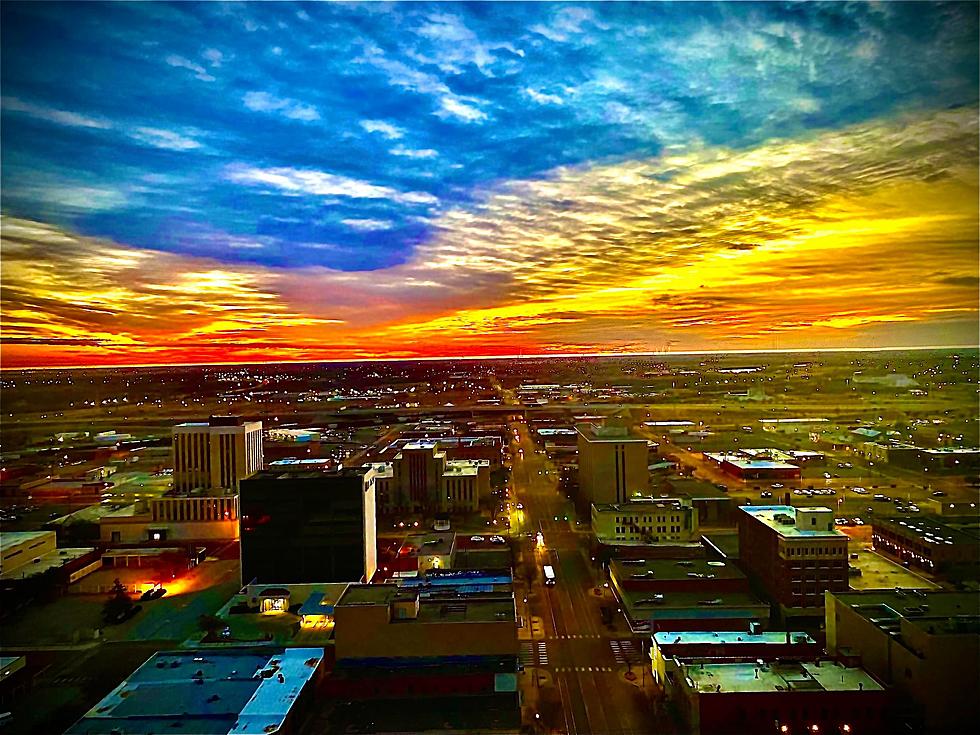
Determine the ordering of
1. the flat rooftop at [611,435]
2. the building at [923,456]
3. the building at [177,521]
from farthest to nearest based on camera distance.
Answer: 1. the flat rooftop at [611,435]
2. the building at [923,456]
3. the building at [177,521]

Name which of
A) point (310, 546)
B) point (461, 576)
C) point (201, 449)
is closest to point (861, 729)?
point (461, 576)

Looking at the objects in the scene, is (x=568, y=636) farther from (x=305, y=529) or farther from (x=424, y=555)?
(x=305, y=529)

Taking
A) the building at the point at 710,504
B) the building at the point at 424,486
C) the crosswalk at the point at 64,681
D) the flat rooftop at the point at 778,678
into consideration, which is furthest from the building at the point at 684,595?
the crosswalk at the point at 64,681

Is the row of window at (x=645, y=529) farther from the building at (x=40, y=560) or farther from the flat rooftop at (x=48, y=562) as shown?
the flat rooftop at (x=48, y=562)

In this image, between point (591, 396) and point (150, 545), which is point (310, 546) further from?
point (591, 396)

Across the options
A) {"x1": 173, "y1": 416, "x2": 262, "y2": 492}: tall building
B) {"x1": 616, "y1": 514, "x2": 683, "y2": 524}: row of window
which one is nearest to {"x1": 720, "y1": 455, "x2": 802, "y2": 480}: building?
{"x1": 616, "y1": 514, "x2": 683, "y2": 524}: row of window

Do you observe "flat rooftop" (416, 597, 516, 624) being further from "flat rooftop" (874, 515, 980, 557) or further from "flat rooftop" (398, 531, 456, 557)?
"flat rooftop" (874, 515, 980, 557)
